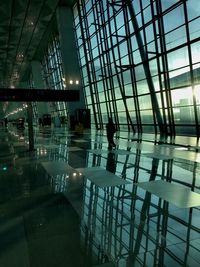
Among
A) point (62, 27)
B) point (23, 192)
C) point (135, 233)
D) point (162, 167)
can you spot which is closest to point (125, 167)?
point (162, 167)

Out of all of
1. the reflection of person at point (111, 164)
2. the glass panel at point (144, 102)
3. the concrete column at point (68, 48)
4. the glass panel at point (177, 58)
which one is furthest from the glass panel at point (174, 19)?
the concrete column at point (68, 48)

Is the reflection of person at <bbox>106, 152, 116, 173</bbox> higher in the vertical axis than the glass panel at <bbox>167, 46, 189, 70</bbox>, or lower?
lower

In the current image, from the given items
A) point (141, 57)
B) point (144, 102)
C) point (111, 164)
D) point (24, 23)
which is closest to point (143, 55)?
point (141, 57)

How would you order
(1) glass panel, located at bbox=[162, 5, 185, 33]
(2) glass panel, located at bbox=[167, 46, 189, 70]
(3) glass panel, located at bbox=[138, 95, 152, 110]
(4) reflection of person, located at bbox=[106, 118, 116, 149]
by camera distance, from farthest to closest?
(3) glass panel, located at bbox=[138, 95, 152, 110] → (2) glass panel, located at bbox=[167, 46, 189, 70] → (1) glass panel, located at bbox=[162, 5, 185, 33] → (4) reflection of person, located at bbox=[106, 118, 116, 149]

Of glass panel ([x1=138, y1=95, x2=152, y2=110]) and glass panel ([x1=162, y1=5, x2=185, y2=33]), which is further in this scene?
glass panel ([x1=138, y1=95, x2=152, y2=110])

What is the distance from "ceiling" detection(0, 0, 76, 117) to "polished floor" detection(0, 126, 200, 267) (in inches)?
910

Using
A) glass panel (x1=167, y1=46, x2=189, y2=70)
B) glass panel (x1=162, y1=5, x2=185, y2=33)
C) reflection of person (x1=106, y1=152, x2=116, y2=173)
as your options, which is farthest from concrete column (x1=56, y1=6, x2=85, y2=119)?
reflection of person (x1=106, y1=152, x2=116, y2=173)

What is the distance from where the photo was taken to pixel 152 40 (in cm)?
2058

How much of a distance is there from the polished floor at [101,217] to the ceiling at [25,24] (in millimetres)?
23112

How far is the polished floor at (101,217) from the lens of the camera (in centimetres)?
345

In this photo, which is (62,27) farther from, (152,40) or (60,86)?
(152,40)

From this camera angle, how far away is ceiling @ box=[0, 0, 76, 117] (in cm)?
2656

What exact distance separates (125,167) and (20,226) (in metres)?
5.42

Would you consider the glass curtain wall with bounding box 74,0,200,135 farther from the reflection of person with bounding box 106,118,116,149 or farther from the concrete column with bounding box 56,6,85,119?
the reflection of person with bounding box 106,118,116,149
